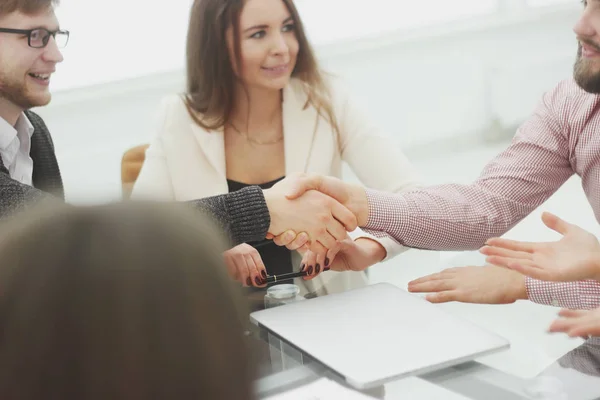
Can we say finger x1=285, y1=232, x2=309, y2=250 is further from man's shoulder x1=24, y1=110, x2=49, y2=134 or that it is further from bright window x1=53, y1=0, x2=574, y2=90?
bright window x1=53, y1=0, x2=574, y2=90

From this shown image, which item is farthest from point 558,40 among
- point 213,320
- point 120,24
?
point 213,320

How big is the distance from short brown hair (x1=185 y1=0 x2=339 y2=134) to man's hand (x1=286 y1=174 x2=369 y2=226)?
0.55m

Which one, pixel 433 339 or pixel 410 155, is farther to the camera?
pixel 410 155

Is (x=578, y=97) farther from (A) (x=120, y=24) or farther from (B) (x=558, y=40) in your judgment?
(B) (x=558, y=40)

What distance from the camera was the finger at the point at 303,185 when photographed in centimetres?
179

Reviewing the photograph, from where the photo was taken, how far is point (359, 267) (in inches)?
65.7

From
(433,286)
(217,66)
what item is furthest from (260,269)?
(217,66)

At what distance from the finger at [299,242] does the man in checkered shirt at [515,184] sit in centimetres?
11

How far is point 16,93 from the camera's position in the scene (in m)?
2.08

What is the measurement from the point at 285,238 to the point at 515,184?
1.94ft

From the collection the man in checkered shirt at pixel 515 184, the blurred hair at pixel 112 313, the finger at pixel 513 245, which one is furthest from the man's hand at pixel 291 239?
the blurred hair at pixel 112 313

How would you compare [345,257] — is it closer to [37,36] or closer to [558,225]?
[558,225]

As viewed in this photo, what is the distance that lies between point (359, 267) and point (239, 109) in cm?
92

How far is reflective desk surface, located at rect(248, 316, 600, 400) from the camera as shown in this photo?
1.05m
